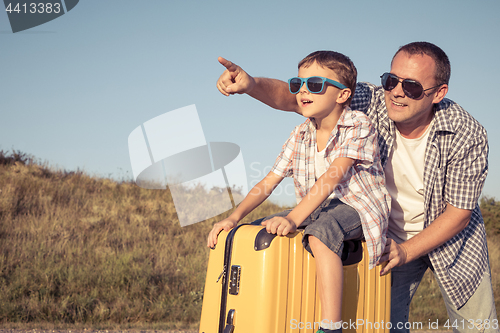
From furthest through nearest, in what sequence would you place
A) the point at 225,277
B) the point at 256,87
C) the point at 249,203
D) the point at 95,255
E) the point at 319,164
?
the point at 95,255, the point at 256,87, the point at 249,203, the point at 319,164, the point at 225,277

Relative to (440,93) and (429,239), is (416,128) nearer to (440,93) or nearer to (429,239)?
(440,93)

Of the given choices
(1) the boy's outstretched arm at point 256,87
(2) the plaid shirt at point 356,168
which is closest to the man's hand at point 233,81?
(1) the boy's outstretched arm at point 256,87

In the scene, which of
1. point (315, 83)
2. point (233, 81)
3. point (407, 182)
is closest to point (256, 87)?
point (233, 81)

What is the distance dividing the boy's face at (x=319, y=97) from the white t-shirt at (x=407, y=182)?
22.6 inches

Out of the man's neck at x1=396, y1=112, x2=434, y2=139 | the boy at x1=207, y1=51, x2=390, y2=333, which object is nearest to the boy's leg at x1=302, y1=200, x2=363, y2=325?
the boy at x1=207, y1=51, x2=390, y2=333

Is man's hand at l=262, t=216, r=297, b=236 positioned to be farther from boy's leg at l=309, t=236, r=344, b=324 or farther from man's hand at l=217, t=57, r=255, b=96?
man's hand at l=217, t=57, r=255, b=96

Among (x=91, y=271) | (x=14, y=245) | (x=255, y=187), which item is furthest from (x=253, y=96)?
(x=14, y=245)

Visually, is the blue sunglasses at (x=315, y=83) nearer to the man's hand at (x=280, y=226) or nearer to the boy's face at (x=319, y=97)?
the boy's face at (x=319, y=97)

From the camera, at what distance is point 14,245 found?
255 inches

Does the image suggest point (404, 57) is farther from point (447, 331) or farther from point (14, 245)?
point (14, 245)

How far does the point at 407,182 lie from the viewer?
269 cm

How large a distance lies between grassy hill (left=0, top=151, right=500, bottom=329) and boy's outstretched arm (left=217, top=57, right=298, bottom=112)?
3419 millimetres

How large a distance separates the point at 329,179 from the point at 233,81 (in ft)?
2.95

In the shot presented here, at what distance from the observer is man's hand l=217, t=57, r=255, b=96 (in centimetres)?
253
